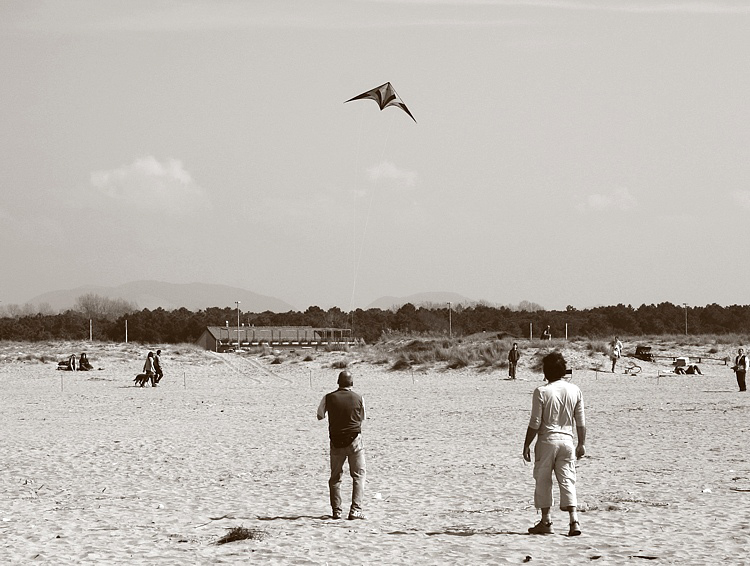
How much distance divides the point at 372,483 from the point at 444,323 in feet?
273

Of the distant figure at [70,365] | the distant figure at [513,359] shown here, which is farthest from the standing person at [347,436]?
the distant figure at [70,365]

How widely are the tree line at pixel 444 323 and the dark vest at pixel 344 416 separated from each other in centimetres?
7279

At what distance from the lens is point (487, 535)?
777cm

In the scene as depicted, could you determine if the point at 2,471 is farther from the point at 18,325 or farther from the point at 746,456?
the point at 18,325

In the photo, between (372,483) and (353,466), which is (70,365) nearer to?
(372,483)

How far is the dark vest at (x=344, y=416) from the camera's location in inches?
331

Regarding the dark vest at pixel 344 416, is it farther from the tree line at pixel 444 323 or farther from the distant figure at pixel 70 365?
the tree line at pixel 444 323

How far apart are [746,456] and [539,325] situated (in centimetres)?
7582

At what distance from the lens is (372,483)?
1098 cm

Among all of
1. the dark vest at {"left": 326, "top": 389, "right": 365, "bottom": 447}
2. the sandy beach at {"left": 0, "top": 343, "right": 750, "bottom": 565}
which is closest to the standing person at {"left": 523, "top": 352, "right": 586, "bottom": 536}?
the sandy beach at {"left": 0, "top": 343, "right": 750, "bottom": 565}

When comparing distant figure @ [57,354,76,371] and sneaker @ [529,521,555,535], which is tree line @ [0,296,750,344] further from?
sneaker @ [529,521,555,535]

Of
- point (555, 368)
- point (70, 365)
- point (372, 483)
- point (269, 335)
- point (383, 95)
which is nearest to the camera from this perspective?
point (555, 368)

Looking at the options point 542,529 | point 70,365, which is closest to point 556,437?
point 542,529

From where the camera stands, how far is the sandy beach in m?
7.33
